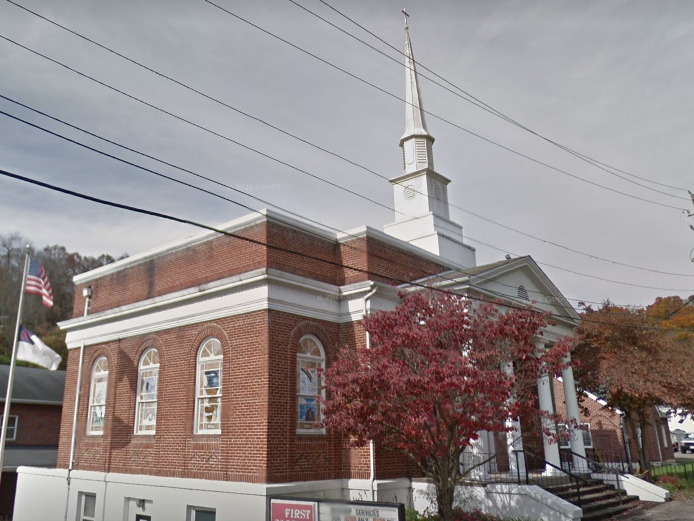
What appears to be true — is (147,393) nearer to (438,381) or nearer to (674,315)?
(438,381)

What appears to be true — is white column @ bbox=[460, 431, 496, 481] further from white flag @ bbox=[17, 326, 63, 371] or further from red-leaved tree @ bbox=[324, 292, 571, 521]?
white flag @ bbox=[17, 326, 63, 371]

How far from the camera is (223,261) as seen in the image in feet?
53.6

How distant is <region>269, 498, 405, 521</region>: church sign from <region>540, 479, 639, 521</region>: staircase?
23.4 feet

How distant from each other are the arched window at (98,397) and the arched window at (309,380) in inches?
294

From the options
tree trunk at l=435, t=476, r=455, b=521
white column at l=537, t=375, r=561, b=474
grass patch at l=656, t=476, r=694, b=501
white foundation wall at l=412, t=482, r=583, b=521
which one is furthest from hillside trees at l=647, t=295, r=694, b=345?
tree trunk at l=435, t=476, r=455, b=521

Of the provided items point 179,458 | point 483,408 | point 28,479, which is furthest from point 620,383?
point 28,479

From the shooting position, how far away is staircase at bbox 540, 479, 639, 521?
14688mm

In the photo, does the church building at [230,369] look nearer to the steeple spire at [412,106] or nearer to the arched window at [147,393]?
the arched window at [147,393]

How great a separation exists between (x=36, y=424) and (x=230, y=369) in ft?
57.7

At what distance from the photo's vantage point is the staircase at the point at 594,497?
1469 centimetres

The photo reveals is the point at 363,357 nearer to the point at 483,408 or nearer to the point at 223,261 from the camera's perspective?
the point at 483,408

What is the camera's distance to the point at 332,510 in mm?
9508

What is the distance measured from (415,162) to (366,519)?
1682cm

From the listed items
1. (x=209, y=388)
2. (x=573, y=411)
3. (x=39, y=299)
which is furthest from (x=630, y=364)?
(x=39, y=299)
